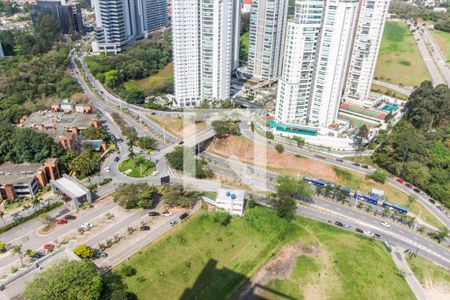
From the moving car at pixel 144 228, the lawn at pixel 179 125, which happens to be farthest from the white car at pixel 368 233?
the lawn at pixel 179 125

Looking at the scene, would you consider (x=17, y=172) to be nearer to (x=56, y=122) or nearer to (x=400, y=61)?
(x=56, y=122)

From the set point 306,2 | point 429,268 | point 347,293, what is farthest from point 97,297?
point 306,2

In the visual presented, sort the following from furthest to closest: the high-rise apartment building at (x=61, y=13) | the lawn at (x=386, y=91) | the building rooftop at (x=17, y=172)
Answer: the high-rise apartment building at (x=61, y=13) → the lawn at (x=386, y=91) → the building rooftop at (x=17, y=172)

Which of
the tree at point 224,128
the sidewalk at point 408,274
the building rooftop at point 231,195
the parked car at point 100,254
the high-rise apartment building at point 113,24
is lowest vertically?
the sidewalk at point 408,274

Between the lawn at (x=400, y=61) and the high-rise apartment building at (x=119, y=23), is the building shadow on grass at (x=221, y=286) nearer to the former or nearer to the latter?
the lawn at (x=400, y=61)

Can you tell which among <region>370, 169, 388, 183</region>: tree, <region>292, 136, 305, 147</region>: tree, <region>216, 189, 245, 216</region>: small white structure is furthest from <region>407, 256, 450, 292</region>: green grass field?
<region>292, 136, 305, 147</region>: tree

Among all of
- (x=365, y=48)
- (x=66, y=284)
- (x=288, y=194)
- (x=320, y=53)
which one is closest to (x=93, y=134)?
Answer: (x=66, y=284)

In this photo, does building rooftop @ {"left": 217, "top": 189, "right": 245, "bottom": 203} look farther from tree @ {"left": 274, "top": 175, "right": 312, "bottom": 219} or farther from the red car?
the red car
